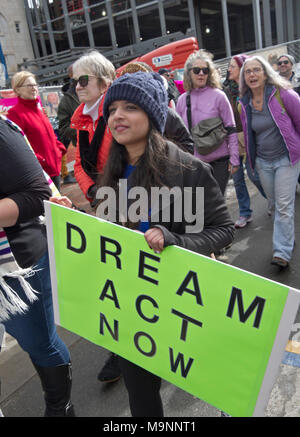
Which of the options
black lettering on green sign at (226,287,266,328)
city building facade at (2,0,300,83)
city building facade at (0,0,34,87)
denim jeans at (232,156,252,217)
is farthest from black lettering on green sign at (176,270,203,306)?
city building facade at (0,0,34,87)

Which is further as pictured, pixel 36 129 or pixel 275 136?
pixel 36 129

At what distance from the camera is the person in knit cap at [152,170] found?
1.65 m

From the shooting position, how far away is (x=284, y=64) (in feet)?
22.6

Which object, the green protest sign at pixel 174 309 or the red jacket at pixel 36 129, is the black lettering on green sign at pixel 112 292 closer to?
the green protest sign at pixel 174 309

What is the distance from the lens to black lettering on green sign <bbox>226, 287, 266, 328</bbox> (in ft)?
4.11

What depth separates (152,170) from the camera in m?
1.65

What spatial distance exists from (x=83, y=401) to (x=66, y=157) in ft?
20.8

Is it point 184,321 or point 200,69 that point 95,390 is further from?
point 200,69

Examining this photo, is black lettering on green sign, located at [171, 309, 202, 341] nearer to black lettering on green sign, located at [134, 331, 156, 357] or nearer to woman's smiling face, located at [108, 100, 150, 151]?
black lettering on green sign, located at [134, 331, 156, 357]

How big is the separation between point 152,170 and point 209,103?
8.09 ft

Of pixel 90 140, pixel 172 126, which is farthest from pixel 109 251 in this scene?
pixel 172 126

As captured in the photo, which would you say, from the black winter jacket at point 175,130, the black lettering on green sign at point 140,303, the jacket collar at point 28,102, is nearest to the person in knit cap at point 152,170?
the black lettering on green sign at point 140,303

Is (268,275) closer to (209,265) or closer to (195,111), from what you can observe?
(195,111)

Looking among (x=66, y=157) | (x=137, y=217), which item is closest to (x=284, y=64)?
(x=66, y=157)
